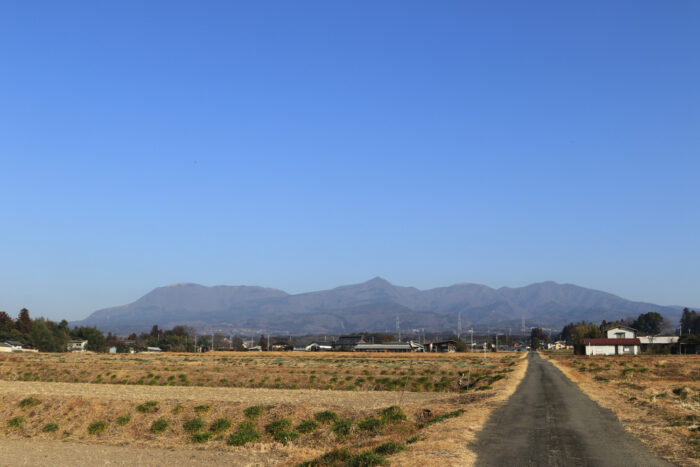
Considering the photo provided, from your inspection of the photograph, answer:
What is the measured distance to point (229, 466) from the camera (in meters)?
25.0

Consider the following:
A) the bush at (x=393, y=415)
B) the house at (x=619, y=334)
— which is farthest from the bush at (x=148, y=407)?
the house at (x=619, y=334)

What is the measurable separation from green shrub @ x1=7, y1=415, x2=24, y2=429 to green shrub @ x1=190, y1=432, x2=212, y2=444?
13.5 m

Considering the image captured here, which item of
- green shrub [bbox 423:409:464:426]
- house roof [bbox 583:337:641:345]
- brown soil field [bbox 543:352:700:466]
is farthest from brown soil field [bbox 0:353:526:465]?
house roof [bbox 583:337:641:345]

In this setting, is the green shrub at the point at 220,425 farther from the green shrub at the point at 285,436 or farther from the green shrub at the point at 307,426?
the green shrub at the point at 307,426

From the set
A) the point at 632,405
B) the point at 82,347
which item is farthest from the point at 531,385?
the point at 82,347

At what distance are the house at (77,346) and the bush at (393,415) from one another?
16367 cm

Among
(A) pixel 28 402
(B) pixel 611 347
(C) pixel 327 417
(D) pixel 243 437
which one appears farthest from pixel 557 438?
(B) pixel 611 347

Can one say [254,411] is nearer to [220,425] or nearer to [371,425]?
[220,425]

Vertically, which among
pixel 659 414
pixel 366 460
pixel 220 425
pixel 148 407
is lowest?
pixel 220 425

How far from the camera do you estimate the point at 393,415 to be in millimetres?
31703

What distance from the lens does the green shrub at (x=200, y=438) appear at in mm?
30369

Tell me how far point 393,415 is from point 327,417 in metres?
3.60

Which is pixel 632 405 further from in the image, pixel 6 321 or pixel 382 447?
pixel 6 321

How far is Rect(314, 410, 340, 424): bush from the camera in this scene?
31953mm
